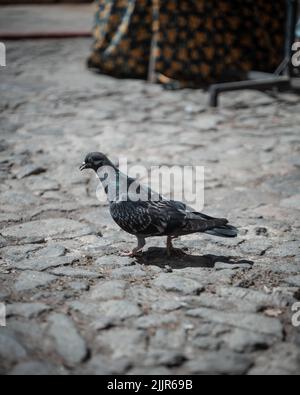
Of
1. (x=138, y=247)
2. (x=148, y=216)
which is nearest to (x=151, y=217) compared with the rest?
(x=148, y=216)

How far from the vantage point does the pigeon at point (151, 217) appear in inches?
148

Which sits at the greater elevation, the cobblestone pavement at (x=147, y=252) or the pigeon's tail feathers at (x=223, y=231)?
the pigeon's tail feathers at (x=223, y=231)

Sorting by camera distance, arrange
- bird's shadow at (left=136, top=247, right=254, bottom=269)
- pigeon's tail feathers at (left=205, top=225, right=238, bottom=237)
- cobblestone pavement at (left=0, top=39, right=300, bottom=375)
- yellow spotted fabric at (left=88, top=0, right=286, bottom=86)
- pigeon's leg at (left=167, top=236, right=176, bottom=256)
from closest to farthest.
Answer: cobblestone pavement at (left=0, top=39, right=300, bottom=375)
pigeon's tail feathers at (left=205, top=225, right=238, bottom=237)
bird's shadow at (left=136, top=247, right=254, bottom=269)
pigeon's leg at (left=167, top=236, right=176, bottom=256)
yellow spotted fabric at (left=88, top=0, right=286, bottom=86)

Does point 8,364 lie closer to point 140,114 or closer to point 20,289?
point 20,289

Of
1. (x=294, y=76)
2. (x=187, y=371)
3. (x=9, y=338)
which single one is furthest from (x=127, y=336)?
(x=294, y=76)

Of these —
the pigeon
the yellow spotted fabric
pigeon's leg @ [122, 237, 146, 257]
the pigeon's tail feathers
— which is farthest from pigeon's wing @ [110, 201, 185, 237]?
the yellow spotted fabric

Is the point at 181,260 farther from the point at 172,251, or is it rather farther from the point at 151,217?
the point at 151,217

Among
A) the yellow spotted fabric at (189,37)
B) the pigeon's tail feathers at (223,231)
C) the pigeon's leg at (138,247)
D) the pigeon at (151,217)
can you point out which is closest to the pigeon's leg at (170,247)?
the pigeon at (151,217)

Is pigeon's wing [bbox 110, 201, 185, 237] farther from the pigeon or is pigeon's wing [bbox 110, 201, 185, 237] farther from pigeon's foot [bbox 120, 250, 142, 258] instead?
pigeon's foot [bbox 120, 250, 142, 258]

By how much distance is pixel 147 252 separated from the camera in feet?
13.6

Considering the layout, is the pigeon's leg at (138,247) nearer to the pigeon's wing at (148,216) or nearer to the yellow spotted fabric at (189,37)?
the pigeon's wing at (148,216)

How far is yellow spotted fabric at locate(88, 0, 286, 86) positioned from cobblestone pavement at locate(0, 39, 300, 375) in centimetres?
113

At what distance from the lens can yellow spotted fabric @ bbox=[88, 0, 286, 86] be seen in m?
8.77

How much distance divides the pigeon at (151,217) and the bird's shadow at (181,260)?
0.06m
